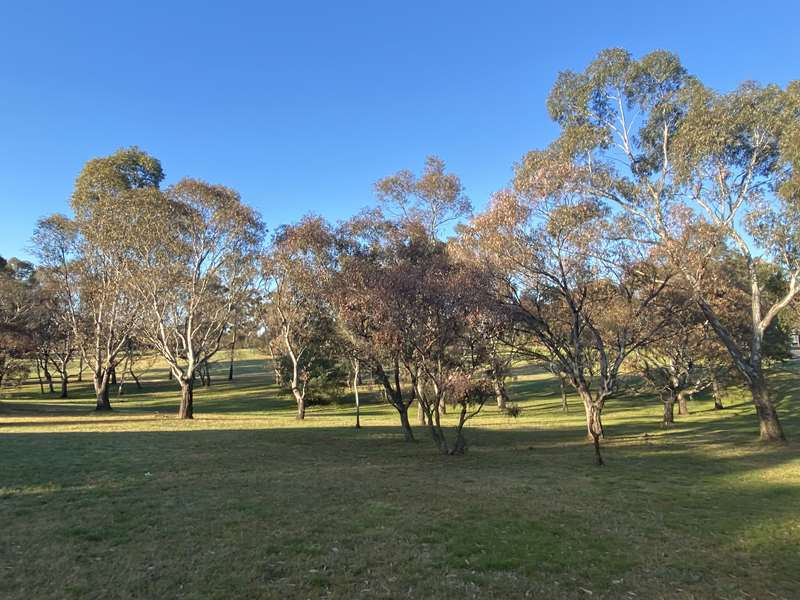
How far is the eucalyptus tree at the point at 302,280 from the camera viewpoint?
2523 centimetres

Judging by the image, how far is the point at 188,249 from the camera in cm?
3194

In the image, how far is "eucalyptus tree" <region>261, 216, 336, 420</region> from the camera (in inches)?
993

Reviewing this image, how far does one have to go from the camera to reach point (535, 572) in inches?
259

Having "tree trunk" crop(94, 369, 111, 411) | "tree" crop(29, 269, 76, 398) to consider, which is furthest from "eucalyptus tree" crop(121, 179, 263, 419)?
"tree" crop(29, 269, 76, 398)

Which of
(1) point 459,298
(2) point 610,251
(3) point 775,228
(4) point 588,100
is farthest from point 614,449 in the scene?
(4) point 588,100

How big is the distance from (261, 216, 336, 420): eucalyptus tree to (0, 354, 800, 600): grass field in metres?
7.82

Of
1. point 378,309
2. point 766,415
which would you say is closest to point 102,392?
point 378,309

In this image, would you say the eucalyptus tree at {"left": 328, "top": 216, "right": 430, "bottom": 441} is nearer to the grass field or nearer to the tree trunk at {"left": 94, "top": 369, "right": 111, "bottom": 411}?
the grass field

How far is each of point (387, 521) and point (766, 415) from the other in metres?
19.7

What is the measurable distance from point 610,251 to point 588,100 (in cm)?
774

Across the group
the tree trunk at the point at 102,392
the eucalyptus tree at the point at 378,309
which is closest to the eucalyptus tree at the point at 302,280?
the eucalyptus tree at the point at 378,309

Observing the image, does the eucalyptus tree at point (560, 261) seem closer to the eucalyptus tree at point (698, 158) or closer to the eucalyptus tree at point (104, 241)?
the eucalyptus tree at point (698, 158)

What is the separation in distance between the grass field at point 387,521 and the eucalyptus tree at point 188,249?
1333cm

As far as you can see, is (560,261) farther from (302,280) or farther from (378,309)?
(302,280)
